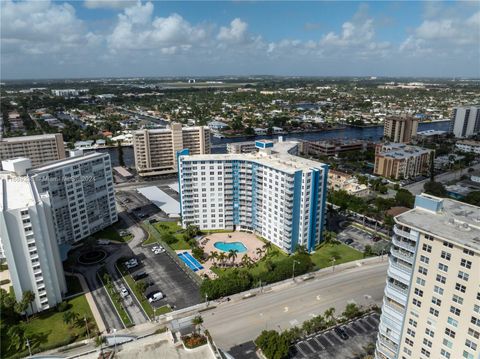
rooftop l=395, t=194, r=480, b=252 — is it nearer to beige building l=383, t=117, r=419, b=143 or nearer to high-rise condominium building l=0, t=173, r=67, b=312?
high-rise condominium building l=0, t=173, r=67, b=312

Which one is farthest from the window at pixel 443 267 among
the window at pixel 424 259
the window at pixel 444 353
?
the window at pixel 444 353

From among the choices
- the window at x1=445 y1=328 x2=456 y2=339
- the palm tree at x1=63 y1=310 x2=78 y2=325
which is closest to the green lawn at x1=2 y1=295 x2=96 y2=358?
the palm tree at x1=63 y1=310 x2=78 y2=325

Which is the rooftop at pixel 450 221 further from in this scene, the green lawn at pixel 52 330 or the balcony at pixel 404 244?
the green lawn at pixel 52 330

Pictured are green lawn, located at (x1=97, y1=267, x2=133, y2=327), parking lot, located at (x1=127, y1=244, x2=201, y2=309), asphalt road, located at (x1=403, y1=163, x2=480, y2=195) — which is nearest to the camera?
green lawn, located at (x1=97, y1=267, x2=133, y2=327)

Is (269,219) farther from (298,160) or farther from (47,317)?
(47,317)

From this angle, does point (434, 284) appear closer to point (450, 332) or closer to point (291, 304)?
point (450, 332)

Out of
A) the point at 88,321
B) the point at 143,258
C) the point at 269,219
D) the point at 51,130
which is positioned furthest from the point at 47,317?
the point at 51,130

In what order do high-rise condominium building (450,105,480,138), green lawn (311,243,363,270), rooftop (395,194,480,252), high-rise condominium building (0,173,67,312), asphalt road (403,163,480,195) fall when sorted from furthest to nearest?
high-rise condominium building (450,105,480,138), asphalt road (403,163,480,195), green lawn (311,243,363,270), high-rise condominium building (0,173,67,312), rooftop (395,194,480,252)
